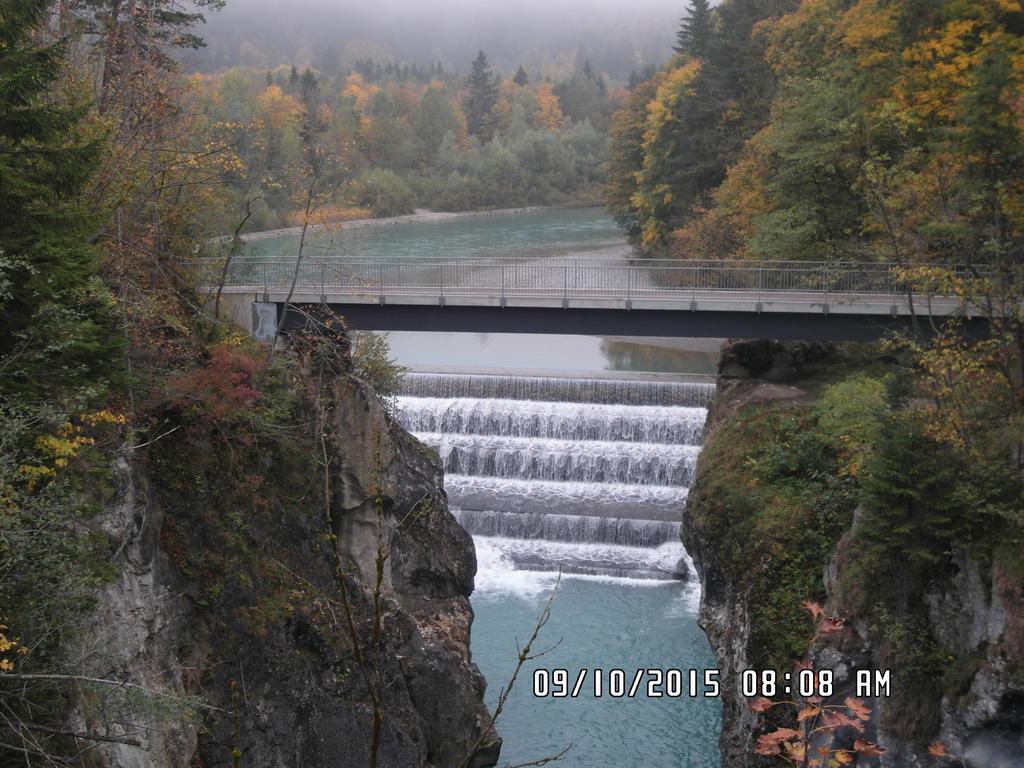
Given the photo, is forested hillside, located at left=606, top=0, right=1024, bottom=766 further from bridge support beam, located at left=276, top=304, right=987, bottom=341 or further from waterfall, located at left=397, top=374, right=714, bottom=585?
waterfall, located at left=397, top=374, right=714, bottom=585

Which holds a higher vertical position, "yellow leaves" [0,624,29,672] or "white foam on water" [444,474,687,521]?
"yellow leaves" [0,624,29,672]

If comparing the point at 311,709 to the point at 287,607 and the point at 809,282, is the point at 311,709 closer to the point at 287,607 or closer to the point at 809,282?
the point at 287,607

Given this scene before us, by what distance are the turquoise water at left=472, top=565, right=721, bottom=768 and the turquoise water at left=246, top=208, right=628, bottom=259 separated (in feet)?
91.1

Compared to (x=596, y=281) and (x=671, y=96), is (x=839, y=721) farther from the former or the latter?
(x=671, y=96)

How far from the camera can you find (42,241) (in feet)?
37.4

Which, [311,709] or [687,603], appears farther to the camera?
[687,603]

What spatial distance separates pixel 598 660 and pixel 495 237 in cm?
4967

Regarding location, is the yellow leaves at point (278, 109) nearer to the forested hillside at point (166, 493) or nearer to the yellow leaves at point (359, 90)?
the yellow leaves at point (359, 90)

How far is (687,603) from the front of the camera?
27.1 metres

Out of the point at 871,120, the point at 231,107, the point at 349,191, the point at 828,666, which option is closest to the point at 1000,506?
the point at 828,666

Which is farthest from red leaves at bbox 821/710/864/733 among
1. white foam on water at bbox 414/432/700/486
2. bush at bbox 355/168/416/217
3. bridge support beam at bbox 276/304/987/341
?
bush at bbox 355/168/416/217

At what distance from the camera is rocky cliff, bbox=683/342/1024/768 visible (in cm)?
1511

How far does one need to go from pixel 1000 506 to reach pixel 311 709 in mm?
11286

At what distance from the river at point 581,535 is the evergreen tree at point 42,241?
13.1m
